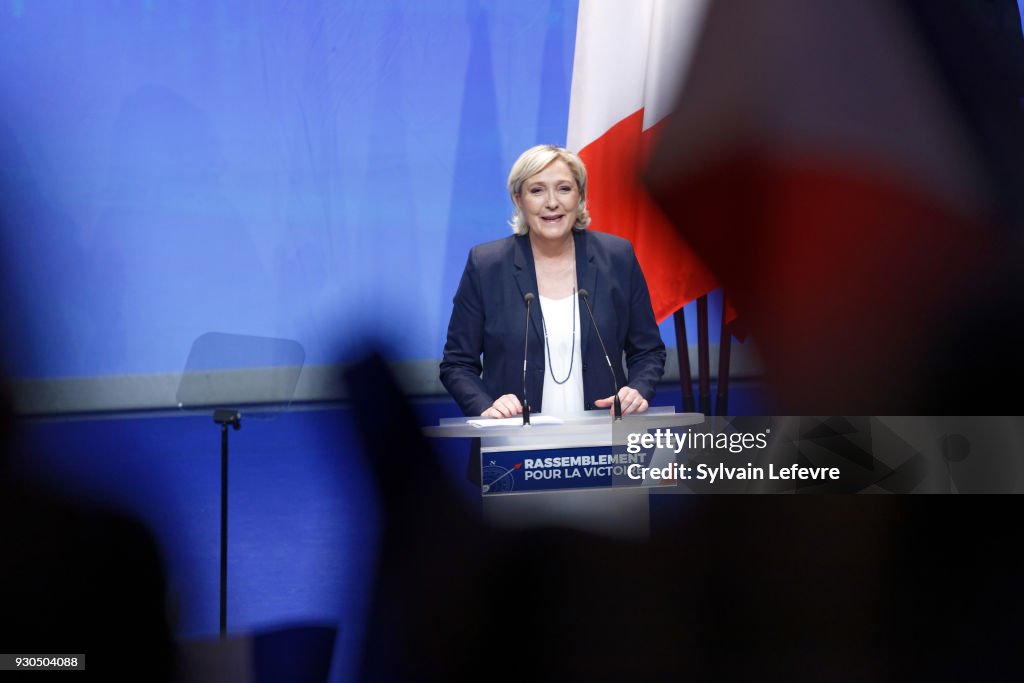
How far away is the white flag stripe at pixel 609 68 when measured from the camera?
3.26m

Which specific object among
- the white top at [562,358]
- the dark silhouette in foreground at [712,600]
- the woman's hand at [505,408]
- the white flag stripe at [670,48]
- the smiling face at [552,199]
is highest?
the white flag stripe at [670,48]

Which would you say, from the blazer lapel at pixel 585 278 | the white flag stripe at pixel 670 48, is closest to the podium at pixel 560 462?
the blazer lapel at pixel 585 278

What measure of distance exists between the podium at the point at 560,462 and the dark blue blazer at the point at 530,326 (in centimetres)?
19

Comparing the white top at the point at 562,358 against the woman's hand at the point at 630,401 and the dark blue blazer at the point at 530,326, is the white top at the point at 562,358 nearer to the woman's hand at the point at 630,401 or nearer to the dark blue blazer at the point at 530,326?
the dark blue blazer at the point at 530,326

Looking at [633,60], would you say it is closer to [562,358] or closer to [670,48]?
[670,48]

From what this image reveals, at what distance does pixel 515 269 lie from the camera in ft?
7.23

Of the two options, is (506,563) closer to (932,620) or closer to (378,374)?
(932,620)

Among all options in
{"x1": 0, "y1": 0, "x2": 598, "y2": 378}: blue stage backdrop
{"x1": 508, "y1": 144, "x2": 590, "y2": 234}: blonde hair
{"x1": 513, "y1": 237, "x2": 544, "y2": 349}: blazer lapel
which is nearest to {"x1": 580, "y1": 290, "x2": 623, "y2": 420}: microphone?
{"x1": 513, "y1": 237, "x2": 544, "y2": 349}: blazer lapel

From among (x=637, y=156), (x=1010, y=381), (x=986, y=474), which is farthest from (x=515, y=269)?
(x=1010, y=381)

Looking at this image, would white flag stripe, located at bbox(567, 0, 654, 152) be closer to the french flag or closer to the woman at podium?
the french flag

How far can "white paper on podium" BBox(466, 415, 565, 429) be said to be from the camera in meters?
1.89

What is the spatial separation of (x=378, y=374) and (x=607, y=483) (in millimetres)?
2220

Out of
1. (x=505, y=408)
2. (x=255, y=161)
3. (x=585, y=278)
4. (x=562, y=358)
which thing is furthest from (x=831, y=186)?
(x=255, y=161)

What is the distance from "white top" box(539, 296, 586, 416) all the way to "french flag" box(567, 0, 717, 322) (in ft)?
3.63
